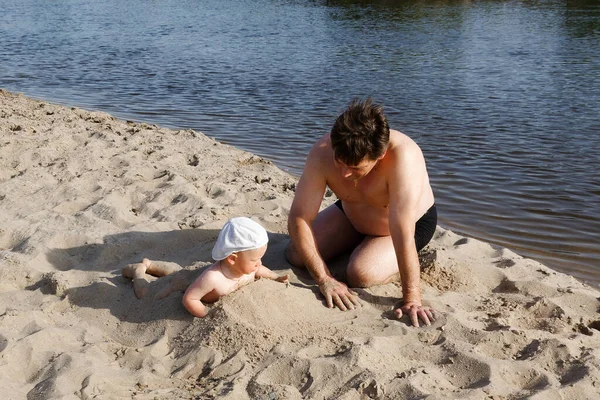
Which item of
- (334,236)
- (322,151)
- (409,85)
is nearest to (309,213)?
(322,151)

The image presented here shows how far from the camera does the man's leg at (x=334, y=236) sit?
14.3 ft

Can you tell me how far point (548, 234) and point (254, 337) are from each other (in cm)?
329

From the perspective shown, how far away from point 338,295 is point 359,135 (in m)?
0.97

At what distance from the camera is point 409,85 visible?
12102 millimetres

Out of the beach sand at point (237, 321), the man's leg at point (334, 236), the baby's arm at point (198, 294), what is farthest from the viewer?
the man's leg at point (334, 236)

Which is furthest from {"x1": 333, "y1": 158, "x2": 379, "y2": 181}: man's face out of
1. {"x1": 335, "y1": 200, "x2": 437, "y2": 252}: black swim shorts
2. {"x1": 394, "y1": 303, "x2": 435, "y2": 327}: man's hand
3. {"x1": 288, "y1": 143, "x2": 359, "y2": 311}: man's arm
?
{"x1": 335, "y1": 200, "x2": 437, "y2": 252}: black swim shorts

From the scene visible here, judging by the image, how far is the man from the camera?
338 centimetres

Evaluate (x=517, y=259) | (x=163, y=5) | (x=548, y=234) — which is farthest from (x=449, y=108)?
(x=163, y=5)

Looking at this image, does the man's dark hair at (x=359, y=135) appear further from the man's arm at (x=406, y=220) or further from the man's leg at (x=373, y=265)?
the man's leg at (x=373, y=265)

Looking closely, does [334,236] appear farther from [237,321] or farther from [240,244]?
[237,321]

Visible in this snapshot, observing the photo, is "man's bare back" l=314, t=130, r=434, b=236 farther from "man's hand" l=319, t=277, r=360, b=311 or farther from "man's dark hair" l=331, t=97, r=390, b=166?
"man's hand" l=319, t=277, r=360, b=311

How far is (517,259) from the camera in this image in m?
4.71

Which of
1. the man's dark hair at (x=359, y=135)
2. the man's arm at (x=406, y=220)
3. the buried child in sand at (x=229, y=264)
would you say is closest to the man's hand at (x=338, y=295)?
the man's arm at (x=406, y=220)

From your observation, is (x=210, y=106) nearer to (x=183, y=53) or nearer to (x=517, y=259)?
(x=183, y=53)
